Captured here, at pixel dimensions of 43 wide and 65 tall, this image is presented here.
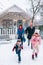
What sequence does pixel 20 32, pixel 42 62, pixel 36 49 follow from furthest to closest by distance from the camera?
pixel 20 32 < pixel 36 49 < pixel 42 62

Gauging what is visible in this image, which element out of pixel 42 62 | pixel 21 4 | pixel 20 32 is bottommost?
pixel 42 62

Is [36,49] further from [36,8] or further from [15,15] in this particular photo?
[36,8]

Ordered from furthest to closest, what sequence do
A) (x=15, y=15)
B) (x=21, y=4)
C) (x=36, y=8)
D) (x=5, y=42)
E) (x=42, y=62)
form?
1. (x=21, y=4)
2. (x=36, y=8)
3. (x=15, y=15)
4. (x=5, y=42)
5. (x=42, y=62)

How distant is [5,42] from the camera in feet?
58.5

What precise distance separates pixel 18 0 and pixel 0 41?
14.5 meters

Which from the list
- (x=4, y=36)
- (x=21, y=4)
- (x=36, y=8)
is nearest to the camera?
(x=4, y=36)

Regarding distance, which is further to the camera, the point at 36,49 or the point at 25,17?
the point at 25,17

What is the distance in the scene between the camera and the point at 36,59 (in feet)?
37.3

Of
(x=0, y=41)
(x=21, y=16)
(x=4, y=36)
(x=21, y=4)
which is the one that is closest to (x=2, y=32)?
(x=4, y=36)

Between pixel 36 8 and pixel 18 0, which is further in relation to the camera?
pixel 18 0

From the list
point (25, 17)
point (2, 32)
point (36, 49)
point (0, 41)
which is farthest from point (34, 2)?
point (36, 49)

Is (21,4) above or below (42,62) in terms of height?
above

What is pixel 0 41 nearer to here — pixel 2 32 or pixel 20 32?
pixel 2 32

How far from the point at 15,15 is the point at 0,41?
30.0 feet
